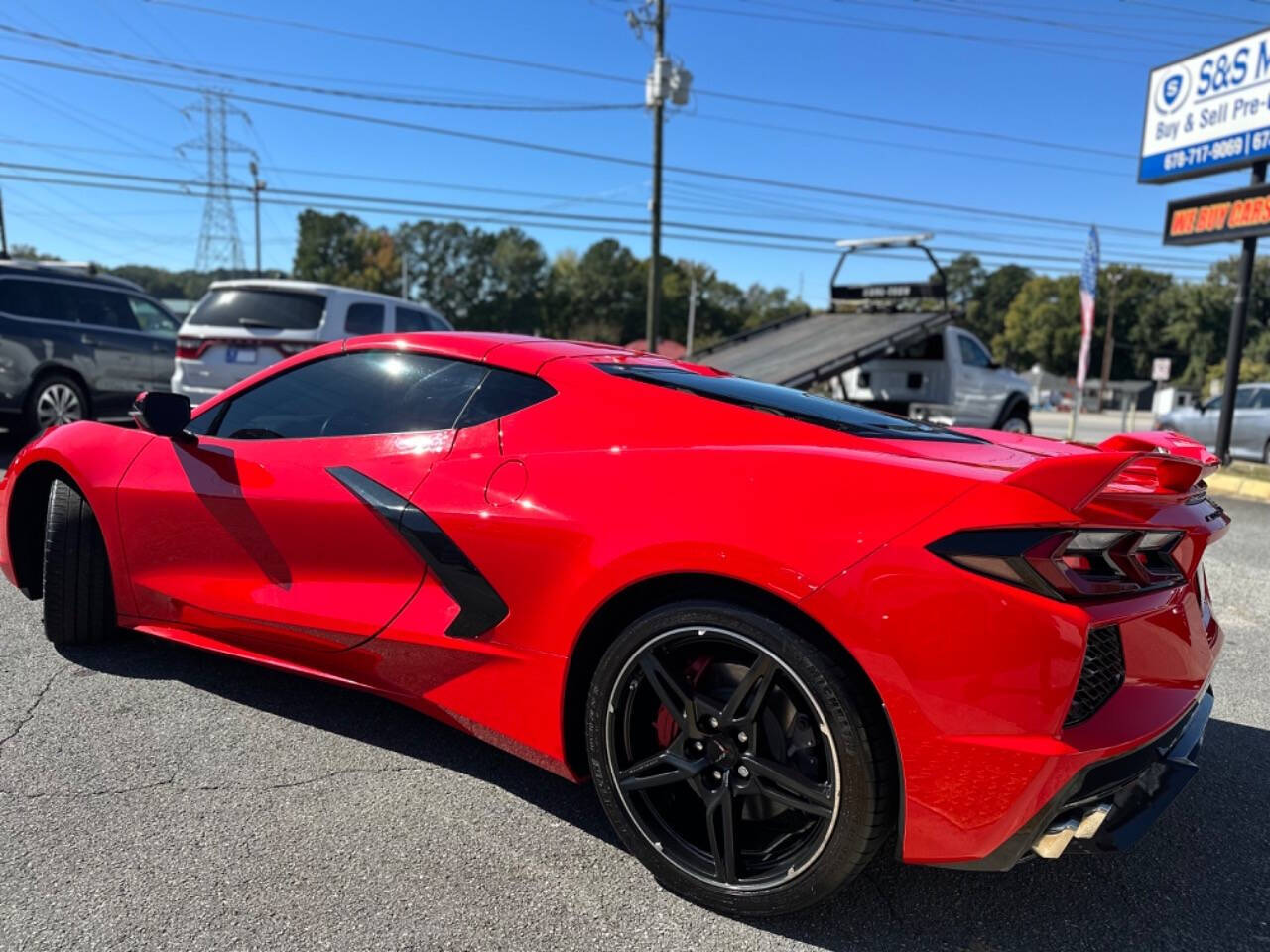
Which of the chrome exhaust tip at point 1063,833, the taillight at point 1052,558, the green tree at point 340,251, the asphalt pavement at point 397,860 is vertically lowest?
the asphalt pavement at point 397,860

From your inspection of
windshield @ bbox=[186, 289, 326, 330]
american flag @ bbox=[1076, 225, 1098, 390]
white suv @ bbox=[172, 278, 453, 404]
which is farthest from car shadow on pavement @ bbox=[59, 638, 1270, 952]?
american flag @ bbox=[1076, 225, 1098, 390]

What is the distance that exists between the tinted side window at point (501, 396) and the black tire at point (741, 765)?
2.65ft

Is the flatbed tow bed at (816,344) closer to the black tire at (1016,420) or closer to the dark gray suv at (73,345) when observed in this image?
the black tire at (1016,420)

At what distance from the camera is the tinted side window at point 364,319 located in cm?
890

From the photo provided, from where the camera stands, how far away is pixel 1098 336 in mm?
85500

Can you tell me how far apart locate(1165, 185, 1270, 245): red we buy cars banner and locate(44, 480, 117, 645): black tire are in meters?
13.6

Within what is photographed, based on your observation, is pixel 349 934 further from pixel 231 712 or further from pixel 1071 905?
pixel 1071 905

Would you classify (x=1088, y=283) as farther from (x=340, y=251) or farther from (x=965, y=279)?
(x=965, y=279)

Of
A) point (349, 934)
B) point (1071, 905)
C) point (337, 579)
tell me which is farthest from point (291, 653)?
point (1071, 905)

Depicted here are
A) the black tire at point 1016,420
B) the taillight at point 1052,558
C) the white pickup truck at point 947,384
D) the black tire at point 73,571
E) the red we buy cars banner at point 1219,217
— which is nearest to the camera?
the taillight at point 1052,558

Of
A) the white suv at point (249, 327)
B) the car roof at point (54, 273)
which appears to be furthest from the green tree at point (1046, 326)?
the car roof at point (54, 273)

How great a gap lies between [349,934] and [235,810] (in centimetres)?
69

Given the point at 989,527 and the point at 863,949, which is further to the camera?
the point at 863,949

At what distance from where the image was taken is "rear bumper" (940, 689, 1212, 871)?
5.70 feet
